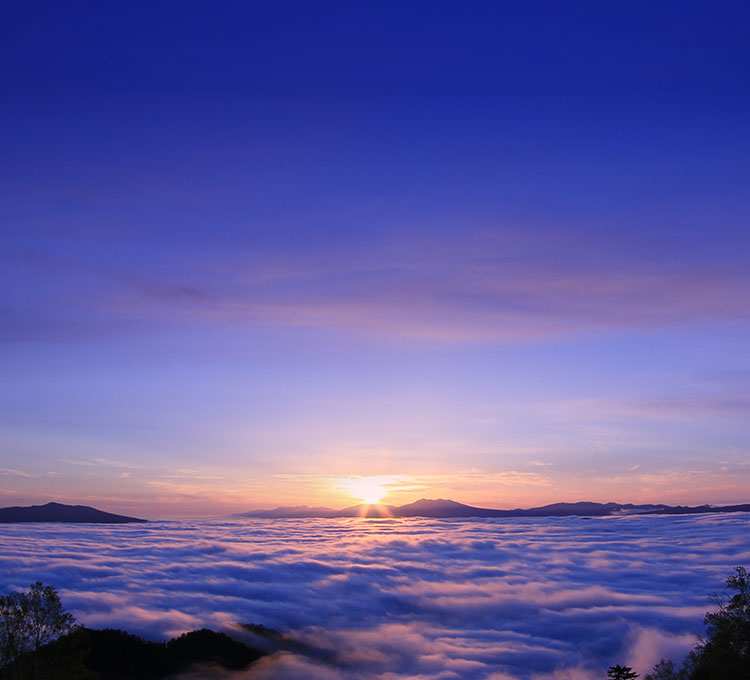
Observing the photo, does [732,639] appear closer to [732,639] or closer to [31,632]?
[732,639]

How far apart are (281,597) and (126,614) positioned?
4625 centimetres

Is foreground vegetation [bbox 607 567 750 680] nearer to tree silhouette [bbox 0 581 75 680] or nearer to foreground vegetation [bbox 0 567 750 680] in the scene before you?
foreground vegetation [bbox 0 567 750 680]

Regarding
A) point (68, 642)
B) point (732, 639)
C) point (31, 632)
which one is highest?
point (732, 639)

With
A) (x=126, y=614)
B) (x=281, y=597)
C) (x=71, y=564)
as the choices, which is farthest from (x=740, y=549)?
(x=71, y=564)

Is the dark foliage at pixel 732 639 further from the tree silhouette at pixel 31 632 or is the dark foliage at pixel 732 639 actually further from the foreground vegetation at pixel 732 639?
the tree silhouette at pixel 31 632

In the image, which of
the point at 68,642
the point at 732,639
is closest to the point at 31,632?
the point at 68,642

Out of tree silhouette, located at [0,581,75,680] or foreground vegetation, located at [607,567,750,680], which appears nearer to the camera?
foreground vegetation, located at [607,567,750,680]

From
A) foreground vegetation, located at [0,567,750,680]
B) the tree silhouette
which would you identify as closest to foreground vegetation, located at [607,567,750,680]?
foreground vegetation, located at [0,567,750,680]

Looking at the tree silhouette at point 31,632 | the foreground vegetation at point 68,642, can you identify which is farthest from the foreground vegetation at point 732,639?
the tree silhouette at point 31,632

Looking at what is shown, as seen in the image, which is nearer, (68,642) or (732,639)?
(732,639)

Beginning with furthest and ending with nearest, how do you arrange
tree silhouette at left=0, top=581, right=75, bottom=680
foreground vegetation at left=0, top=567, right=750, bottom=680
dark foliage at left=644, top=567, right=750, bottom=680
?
1. tree silhouette at left=0, top=581, right=75, bottom=680
2. foreground vegetation at left=0, top=567, right=750, bottom=680
3. dark foliage at left=644, top=567, right=750, bottom=680

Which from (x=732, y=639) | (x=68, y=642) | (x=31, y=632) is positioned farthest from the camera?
(x=68, y=642)

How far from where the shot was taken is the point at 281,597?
566 ft

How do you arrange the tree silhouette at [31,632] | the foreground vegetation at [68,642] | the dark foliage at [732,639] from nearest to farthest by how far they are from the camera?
1. the dark foliage at [732,639]
2. the foreground vegetation at [68,642]
3. the tree silhouette at [31,632]
